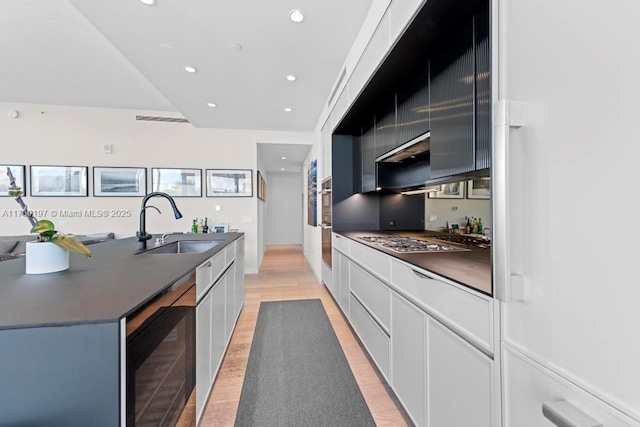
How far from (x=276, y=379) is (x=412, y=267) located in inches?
50.0

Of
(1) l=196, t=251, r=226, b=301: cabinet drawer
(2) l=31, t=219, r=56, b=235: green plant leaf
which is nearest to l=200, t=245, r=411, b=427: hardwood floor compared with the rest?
(1) l=196, t=251, r=226, b=301: cabinet drawer

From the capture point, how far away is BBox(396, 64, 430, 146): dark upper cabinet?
5.48 feet

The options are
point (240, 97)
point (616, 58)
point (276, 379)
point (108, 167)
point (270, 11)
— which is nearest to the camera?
point (616, 58)

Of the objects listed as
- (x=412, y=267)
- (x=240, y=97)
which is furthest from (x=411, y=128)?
(x=240, y=97)

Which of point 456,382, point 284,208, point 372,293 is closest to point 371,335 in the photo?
point 372,293

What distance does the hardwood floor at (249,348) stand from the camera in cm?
149

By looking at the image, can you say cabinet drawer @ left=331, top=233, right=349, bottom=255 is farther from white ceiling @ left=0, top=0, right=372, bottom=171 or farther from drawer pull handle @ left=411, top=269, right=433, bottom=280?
white ceiling @ left=0, top=0, right=372, bottom=171

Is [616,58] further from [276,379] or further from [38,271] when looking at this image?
[276,379]

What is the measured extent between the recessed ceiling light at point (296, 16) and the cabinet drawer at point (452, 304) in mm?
2000

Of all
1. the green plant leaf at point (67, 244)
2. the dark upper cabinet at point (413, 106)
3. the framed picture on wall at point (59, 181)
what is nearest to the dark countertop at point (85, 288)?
the green plant leaf at point (67, 244)

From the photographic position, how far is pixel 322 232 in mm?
3957

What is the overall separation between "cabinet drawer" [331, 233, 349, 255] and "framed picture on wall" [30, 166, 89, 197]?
4.33 metres

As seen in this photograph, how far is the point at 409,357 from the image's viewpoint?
134 centimetres

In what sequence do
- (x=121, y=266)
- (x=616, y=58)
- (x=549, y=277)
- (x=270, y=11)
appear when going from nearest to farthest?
(x=616, y=58) → (x=549, y=277) → (x=121, y=266) → (x=270, y=11)
